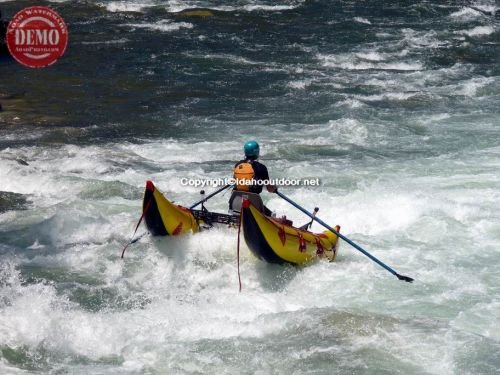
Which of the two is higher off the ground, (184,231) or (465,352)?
(184,231)

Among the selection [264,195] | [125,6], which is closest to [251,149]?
[264,195]

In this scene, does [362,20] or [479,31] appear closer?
[479,31]

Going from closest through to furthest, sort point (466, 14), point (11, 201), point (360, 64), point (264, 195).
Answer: point (11, 201) < point (264, 195) < point (360, 64) < point (466, 14)

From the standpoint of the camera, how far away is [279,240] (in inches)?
358

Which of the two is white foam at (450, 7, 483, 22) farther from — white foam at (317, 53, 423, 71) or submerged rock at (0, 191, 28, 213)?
submerged rock at (0, 191, 28, 213)

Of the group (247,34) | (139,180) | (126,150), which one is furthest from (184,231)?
(247,34)

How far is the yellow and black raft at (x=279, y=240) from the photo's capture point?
8752 mm

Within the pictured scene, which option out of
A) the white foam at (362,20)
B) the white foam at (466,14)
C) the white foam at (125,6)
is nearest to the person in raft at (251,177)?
the white foam at (362,20)

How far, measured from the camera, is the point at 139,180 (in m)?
12.9

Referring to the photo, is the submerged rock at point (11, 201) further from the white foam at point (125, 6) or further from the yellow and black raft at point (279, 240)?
the white foam at point (125, 6)

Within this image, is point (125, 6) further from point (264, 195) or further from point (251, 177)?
point (251, 177)

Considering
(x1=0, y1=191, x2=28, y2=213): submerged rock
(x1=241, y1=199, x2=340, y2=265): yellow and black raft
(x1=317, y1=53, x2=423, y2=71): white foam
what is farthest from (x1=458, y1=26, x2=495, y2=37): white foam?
(x1=0, y1=191, x2=28, y2=213): submerged rock

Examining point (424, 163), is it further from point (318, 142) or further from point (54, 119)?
point (54, 119)

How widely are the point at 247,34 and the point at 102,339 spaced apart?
17958 millimetres
